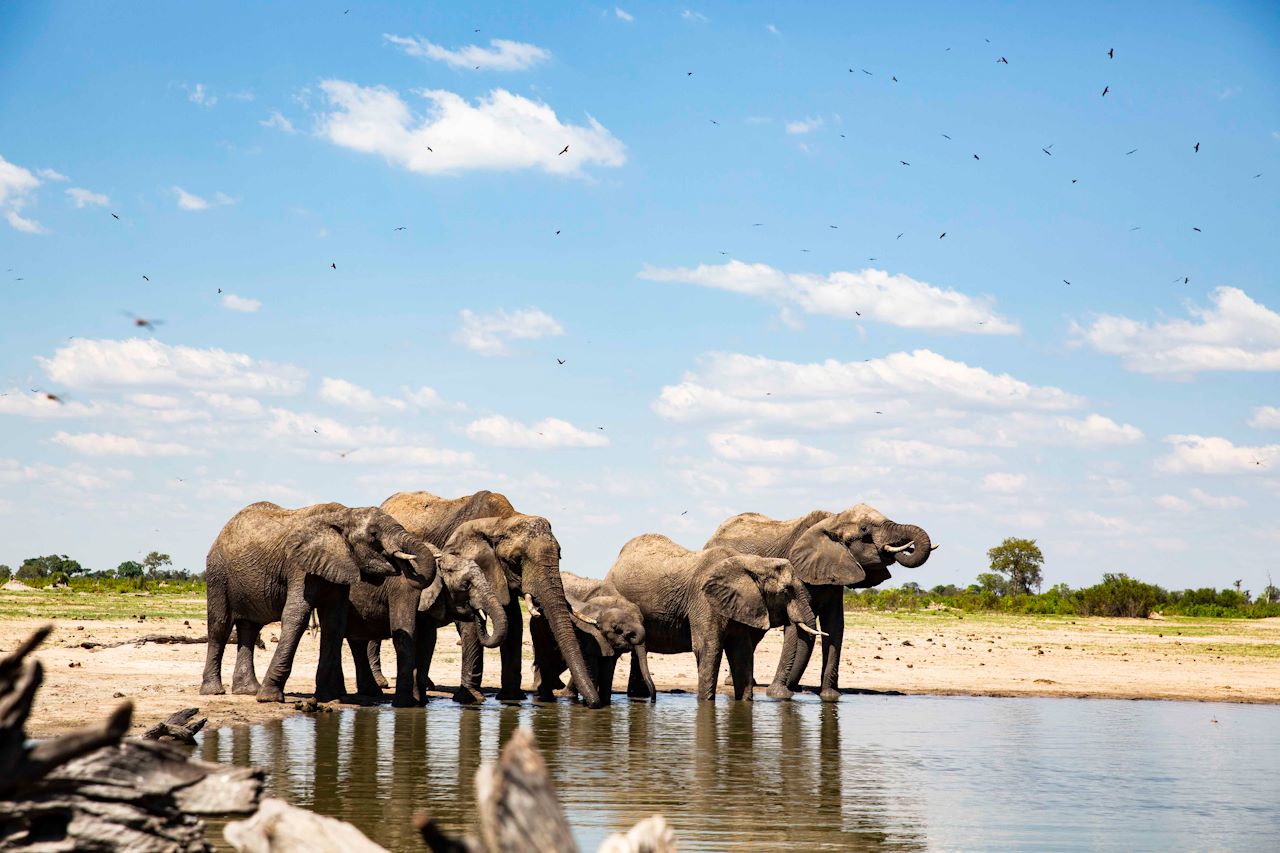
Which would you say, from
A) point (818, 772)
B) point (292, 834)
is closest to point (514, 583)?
point (818, 772)

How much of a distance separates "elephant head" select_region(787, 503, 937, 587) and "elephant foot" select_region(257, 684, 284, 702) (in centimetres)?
962

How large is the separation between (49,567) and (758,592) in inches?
3348

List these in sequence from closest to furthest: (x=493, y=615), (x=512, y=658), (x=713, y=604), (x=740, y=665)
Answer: (x=493, y=615)
(x=512, y=658)
(x=713, y=604)
(x=740, y=665)

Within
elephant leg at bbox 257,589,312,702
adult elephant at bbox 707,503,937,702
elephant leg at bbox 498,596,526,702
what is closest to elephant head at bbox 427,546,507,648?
elephant leg at bbox 498,596,526,702

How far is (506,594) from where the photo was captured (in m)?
23.9

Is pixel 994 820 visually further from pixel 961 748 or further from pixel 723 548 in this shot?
pixel 723 548

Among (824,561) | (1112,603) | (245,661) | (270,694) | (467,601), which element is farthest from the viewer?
(1112,603)

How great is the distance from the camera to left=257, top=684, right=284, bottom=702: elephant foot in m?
21.9

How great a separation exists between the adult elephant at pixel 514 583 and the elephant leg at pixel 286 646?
2695mm

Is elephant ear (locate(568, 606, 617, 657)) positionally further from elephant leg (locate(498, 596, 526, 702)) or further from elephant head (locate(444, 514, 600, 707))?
elephant leg (locate(498, 596, 526, 702))

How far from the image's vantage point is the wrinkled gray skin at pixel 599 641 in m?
24.3

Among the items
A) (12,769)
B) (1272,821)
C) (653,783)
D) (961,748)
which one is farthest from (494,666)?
(12,769)

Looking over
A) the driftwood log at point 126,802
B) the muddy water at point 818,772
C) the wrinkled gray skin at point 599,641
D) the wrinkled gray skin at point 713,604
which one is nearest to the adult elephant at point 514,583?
the wrinkled gray skin at point 599,641

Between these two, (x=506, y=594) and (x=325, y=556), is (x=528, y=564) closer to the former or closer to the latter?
(x=506, y=594)
